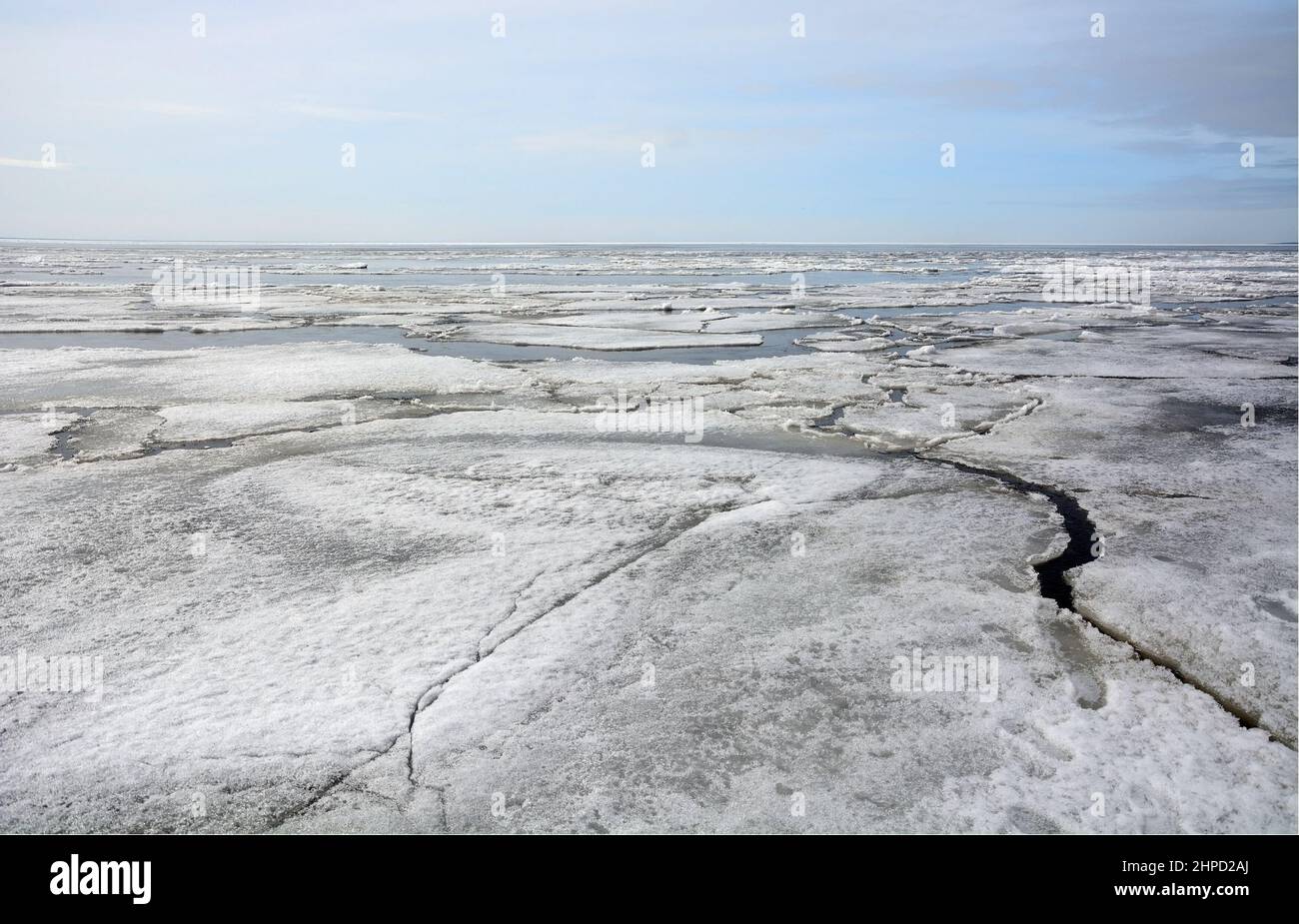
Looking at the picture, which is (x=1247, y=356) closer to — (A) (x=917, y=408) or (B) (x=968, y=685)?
(A) (x=917, y=408)

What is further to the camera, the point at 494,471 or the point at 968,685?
the point at 494,471

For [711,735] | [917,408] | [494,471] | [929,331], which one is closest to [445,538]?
[494,471]

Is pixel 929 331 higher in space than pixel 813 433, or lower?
higher

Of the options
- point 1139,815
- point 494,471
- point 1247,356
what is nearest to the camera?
point 1139,815

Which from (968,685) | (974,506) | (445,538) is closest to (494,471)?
(445,538)
